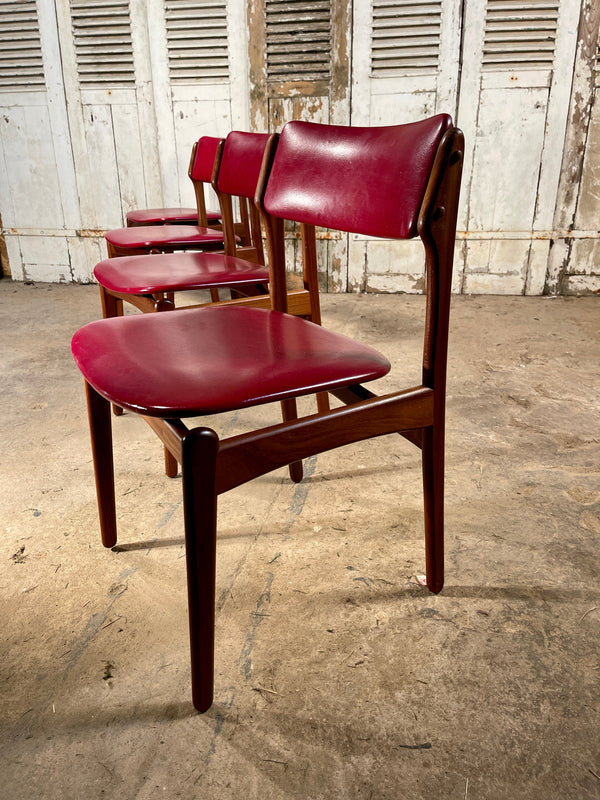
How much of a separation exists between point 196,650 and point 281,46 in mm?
3303

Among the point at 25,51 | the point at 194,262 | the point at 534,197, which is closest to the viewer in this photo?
the point at 194,262

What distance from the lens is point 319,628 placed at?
1104mm

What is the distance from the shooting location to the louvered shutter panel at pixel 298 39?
323 cm

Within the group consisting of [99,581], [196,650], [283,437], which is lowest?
[99,581]

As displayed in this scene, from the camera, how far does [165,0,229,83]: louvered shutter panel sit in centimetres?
334

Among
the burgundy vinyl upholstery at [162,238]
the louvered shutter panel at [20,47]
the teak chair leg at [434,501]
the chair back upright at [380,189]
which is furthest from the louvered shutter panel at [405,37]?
the teak chair leg at [434,501]

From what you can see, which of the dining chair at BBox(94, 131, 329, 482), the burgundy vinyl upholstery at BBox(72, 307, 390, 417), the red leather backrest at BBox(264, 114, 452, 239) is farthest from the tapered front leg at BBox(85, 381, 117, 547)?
the red leather backrest at BBox(264, 114, 452, 239)

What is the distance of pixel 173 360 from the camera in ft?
3.20

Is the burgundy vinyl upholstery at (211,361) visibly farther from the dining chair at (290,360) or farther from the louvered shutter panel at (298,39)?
the louvered shutter panel at (298,39)

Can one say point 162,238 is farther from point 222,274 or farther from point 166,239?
point 222,274

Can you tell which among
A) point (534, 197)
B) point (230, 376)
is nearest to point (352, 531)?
point (230, 376)

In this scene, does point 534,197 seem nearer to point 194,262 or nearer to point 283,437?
point 194,262

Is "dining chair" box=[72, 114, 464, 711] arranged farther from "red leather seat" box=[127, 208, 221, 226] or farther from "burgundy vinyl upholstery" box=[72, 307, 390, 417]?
"red leather seat" box=[127, 208, 221, 226]

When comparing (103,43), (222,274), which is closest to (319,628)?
(222,274)
